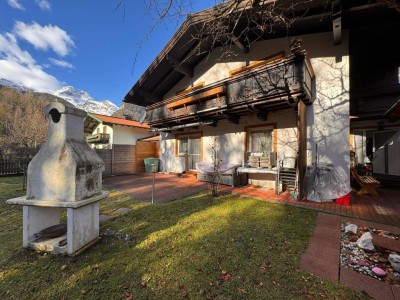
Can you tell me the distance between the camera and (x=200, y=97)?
744 cm

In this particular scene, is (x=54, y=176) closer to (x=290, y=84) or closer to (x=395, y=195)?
(x=290, y=84)

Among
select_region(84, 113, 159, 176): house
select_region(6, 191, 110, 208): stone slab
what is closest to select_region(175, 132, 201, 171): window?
select_region(84, 113, 159, 176): house

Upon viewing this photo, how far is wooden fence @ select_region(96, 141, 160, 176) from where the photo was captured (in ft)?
35.9

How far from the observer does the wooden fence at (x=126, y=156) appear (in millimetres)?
10945

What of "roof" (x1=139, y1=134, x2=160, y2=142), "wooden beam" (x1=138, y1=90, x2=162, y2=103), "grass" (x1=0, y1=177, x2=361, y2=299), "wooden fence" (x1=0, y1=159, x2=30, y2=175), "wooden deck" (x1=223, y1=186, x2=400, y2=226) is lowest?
"grass" (x1=0, y1=177, x2=361, y2=299)

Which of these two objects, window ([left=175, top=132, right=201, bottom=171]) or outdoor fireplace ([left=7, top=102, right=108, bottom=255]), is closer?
outdoor fireplace ([left=7, top=102, right=108, bottom=255])

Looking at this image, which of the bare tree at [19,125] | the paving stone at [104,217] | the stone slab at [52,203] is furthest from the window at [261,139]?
the bare tree at [19,125]

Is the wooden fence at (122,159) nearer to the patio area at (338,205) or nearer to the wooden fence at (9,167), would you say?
the wooden fence at (9,167)

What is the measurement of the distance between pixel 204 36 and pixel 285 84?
4.39m

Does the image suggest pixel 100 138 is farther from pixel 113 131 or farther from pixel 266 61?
pixel 266 61

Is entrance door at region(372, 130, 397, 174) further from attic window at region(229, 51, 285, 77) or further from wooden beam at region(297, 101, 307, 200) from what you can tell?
attic window at region(229, 51, 285, 77)

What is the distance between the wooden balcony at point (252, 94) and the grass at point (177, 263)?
10.9 feet

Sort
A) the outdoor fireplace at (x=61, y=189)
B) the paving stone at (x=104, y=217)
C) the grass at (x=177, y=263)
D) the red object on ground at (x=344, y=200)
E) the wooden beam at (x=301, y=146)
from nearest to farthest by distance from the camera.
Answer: the grass at (x=177, y=263), the outdoor fireplace at (x=61, y=189), the paving stone at (x=104, y=217), the red object on ground at (x=344, y=200), the wooden beam at (x=301, y=146)

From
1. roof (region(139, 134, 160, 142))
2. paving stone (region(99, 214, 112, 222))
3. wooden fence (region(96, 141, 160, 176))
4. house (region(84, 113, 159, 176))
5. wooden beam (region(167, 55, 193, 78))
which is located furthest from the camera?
roof (region(139, 134, 160, 142))
